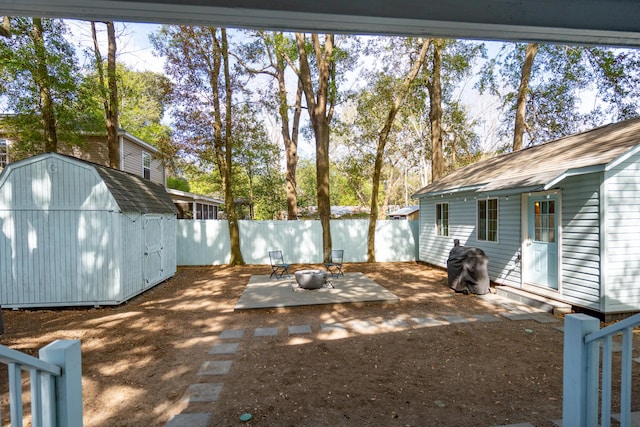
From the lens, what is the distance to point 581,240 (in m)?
6.03

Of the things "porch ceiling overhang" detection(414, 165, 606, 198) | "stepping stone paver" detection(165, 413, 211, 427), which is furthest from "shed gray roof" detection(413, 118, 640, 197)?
"stepping stone paver" detection(165, 413, 211, 427)

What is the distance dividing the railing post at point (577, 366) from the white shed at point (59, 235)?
7.43m

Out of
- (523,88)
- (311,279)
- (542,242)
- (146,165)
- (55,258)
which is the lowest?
(311,279)

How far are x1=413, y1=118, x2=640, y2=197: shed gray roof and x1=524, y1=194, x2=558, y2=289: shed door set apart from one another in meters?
0.68

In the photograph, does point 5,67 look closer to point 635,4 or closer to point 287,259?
point 287,259

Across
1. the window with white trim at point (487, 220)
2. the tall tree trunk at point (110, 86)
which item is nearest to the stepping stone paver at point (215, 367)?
the window with white trim at point (487, 220)

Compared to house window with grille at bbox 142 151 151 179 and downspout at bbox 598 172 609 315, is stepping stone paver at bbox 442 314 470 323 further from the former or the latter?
house window with grille at bbox 142 151 151 179

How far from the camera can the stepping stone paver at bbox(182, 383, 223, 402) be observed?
10.8 feet

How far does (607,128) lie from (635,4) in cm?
822

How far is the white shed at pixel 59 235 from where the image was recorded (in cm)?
652

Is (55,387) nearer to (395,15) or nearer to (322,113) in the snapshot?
(395,15)

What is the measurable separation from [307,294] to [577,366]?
586 cm

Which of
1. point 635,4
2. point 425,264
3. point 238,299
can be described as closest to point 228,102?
point 238,299

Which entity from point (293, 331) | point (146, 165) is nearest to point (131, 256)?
point (293, 331)
